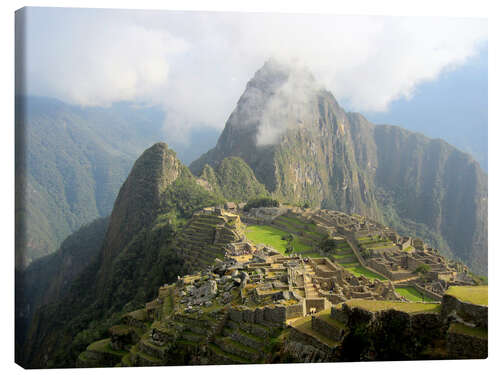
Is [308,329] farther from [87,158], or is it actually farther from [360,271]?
[87,158]

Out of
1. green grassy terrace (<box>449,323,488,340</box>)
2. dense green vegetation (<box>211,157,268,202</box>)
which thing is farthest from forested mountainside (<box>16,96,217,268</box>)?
green grassy terrace (<box>449,323,488,340</box>)

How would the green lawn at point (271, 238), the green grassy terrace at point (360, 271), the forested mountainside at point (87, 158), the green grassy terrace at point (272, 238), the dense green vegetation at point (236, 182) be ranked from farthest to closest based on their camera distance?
the forested mountainside at point (87, 158), the dense green vegetation at point (236, 182), the green lawn at point (271, 238), the green grassy terrace at point (272, 238), the green grassy terrace at point (360, 271)

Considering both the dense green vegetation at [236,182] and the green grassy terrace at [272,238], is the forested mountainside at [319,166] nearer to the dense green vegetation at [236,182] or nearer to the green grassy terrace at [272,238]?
the dense green vegetation at [236,182]

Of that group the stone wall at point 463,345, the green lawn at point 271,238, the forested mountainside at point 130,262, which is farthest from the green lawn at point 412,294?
the stone wall at point 463,345

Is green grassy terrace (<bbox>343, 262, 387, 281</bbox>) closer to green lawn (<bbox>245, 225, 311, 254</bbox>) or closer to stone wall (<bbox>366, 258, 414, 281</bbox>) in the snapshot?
stone wall (<bbox>366, 258, 414, 281</bbox>)
